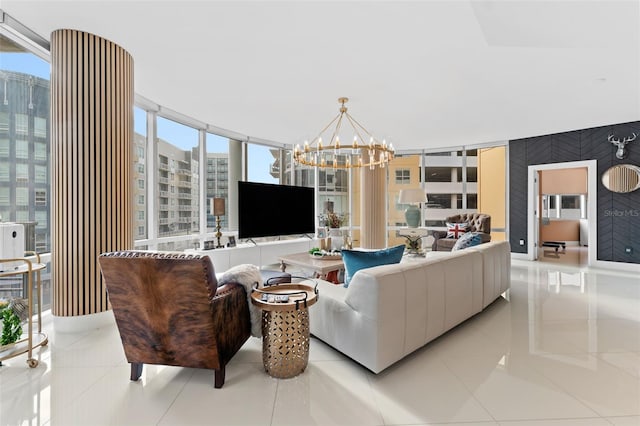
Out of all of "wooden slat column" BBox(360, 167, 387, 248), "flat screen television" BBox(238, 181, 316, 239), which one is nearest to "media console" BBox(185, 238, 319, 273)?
"flat screen television" BBox(238, 181, 316, 239)

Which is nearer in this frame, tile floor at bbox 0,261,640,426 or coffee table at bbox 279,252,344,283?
tile floor at bbox 0,261,640,426

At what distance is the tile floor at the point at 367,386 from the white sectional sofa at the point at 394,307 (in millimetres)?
144

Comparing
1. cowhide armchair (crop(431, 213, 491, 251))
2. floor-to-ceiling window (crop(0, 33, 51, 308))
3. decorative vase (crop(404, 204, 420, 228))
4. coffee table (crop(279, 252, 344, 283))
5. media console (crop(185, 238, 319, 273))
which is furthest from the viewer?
decorative vase (crop(404, 204, 420, 228))

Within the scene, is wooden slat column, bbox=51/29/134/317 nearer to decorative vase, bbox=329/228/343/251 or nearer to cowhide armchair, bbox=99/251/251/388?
cowhide armchair, bbox=99/251/251/388

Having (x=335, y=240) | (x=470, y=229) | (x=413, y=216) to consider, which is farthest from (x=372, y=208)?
(x=335, y=240)

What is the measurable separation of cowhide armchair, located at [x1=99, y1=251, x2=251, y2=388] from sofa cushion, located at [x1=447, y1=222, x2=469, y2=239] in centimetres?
546

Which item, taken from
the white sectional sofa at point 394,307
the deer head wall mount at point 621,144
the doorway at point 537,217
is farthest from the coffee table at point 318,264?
the deer head wall mount at point 621,144

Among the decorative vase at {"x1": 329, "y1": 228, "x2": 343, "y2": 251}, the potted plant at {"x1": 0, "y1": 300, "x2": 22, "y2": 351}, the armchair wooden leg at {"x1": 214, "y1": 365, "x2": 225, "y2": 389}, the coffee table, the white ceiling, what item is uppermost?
the white ceiling

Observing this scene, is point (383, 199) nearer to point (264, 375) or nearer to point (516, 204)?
point (516, 204)

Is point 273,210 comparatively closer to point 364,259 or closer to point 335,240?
point 335,240

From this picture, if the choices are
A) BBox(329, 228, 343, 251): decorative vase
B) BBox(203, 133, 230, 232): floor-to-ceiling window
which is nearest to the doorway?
BBox(329, 228, 343, 251): decorative vase

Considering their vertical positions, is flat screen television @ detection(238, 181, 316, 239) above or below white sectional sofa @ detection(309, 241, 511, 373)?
above

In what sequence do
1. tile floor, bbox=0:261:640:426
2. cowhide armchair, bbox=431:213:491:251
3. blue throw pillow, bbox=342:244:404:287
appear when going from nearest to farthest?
tile floor, bbox=0:261:640:426
blue throw pillow, bbox=342:244:404:287
cowhide armchair, bbox=431:213:491:251

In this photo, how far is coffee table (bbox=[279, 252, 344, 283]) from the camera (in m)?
3.45
